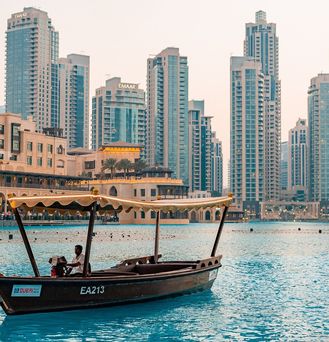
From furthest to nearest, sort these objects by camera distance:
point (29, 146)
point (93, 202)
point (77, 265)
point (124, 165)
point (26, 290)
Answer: point (124, 165), point (29, 146), point (77, 265), point (93, 202), point (26, 290)

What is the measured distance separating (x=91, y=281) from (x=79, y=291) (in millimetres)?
530

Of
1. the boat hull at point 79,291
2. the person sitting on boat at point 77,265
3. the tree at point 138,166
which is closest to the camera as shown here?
the boat hull at point 79,291

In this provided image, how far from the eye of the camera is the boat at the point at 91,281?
2095cm

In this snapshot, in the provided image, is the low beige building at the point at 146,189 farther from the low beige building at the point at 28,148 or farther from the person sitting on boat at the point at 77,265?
the person sitting on boat at the point at 77,265

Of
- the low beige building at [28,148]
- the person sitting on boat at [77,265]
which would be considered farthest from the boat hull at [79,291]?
the low beige building at [28,148]

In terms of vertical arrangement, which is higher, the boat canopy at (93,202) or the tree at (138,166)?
the tree at (138,166)

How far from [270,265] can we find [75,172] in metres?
154

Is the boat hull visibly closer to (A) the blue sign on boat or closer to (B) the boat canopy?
(A) the blue sign on boat

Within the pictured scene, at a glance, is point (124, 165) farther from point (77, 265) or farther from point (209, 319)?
point (209, 319)

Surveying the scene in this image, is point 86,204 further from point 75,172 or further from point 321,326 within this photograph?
point 75,172

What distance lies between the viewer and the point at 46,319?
21656 millimetres

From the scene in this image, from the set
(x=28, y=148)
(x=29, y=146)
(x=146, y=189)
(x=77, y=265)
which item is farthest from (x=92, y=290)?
(x=146, y=189)

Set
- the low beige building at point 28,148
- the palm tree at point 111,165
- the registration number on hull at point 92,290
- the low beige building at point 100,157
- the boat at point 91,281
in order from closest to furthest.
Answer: the boat at point 91,281 → the registration number on hull at point 92,290 → the low beige building at point 28,148 → the palm tree at point 111,165 → the low beige building at point 100,157

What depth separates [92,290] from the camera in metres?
22.3
